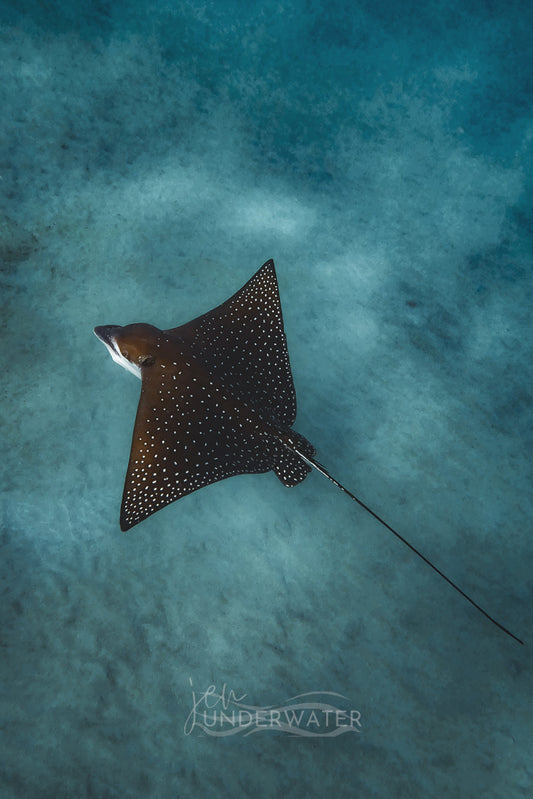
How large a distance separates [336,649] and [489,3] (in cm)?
563

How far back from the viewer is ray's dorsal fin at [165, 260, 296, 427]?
261 centimetres

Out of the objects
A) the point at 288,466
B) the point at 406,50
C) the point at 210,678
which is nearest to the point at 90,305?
the point at 288,466

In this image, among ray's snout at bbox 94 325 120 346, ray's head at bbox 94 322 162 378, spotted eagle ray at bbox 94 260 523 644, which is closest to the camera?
spotted eagle ray at bbox 94 260 523 644

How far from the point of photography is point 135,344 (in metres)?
2.51

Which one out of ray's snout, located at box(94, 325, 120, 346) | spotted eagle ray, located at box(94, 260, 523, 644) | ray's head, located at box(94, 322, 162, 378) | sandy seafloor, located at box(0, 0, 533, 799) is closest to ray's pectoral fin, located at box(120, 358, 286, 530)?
spotted eagle ray, located at box(94, 260, 523, 644)

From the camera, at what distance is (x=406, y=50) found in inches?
169

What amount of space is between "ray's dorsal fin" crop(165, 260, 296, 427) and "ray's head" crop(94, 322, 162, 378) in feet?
0.53

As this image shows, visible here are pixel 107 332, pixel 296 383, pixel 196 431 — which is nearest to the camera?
pixel 196 431

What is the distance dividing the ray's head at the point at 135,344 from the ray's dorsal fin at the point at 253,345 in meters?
0.16

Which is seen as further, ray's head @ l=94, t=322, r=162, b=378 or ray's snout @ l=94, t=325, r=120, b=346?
ray's snout @ l=94, t=325, r=120, b=346

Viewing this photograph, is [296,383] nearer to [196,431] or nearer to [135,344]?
[196,431]

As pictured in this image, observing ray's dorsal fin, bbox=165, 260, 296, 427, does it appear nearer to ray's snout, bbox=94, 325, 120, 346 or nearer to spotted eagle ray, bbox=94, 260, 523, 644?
spotted eagle ray, bbox=94, 260, 523, 644

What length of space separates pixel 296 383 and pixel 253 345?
0.69 metres

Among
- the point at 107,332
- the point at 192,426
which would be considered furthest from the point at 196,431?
the point at 107,332
